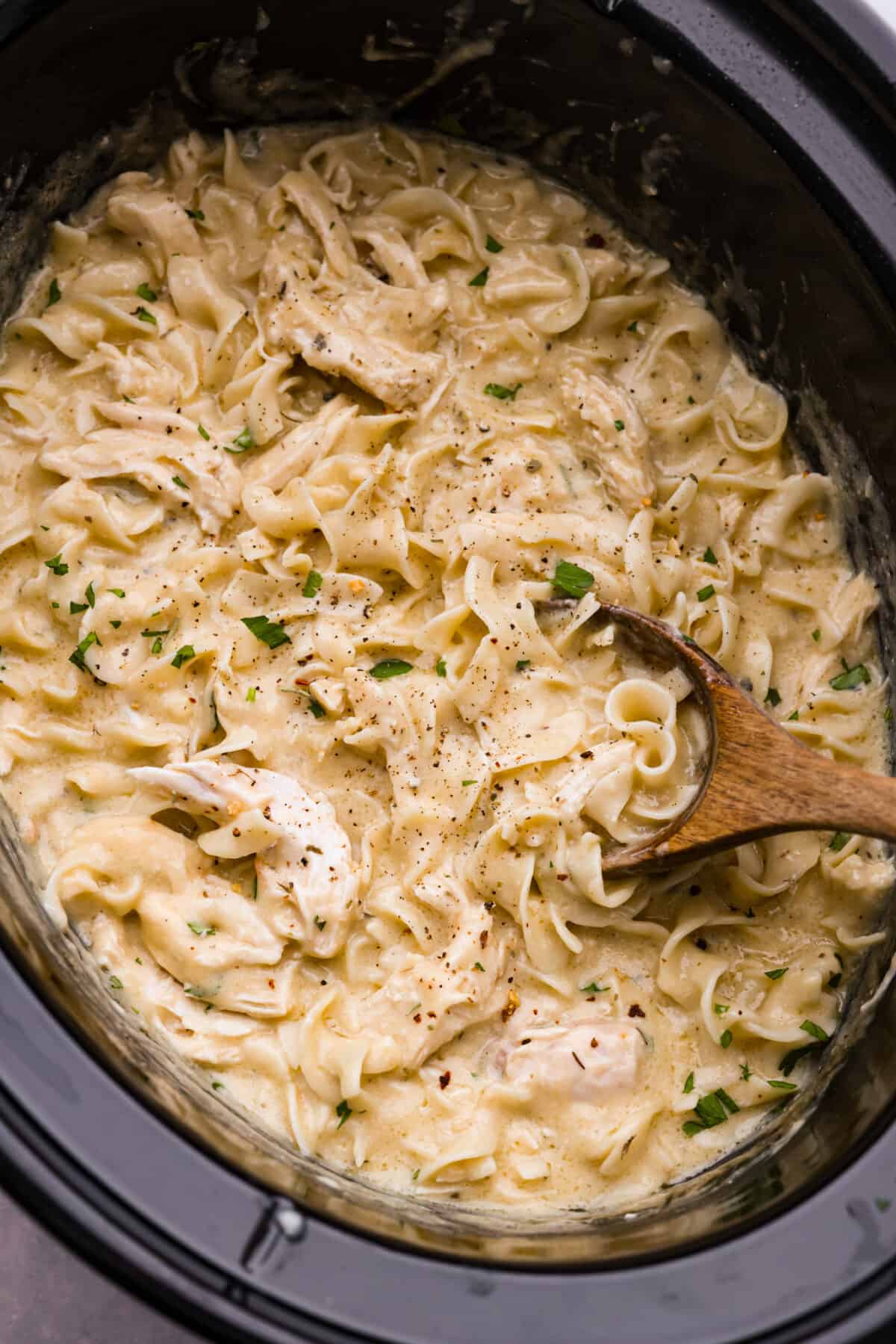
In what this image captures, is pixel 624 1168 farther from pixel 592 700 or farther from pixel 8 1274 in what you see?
pixel 8 1274

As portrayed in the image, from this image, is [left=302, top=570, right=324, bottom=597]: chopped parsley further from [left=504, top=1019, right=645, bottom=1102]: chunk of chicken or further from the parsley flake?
[left=504, top=1019, right=645, bottom=1102]: chunk of chicken

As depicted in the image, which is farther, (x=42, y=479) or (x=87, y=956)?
(x=42, y=479)

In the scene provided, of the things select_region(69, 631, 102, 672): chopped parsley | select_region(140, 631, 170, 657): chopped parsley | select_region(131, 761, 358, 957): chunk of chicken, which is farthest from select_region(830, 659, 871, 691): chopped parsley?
select_region(69, 631, 102, 672): chopped parsley

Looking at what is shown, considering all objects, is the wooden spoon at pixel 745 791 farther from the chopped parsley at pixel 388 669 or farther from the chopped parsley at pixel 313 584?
the chopped parsley at pixel 313 584

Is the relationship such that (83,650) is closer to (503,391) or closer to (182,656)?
(182,656)

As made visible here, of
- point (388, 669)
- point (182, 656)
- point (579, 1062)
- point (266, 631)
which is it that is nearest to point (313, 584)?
point (266, 631)

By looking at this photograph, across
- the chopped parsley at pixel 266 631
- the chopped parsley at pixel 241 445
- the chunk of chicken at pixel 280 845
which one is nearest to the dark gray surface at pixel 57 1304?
the chunk of chicken at pixel 280 845

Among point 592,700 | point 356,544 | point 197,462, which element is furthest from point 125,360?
point 592,700
